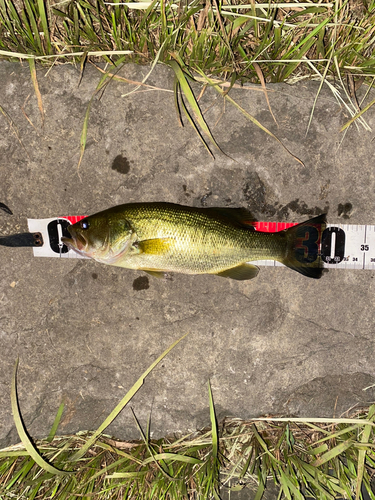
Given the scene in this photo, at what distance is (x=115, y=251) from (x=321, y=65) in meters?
2.49

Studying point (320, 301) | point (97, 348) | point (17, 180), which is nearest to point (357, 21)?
point (320, 301)

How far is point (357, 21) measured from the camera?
9.04 ft

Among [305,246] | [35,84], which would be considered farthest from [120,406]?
[35,84]

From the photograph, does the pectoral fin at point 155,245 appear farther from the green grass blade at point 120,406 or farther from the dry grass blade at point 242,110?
the dry grass blade at point 242,110

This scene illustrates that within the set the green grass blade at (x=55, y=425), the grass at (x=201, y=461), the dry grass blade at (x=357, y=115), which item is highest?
the dry grass blade at (x=357, y=115)

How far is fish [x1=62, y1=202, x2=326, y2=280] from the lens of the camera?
258 centimetres

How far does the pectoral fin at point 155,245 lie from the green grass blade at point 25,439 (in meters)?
1.88

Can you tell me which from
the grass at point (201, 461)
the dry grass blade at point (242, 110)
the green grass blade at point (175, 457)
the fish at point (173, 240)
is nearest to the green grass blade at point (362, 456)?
the grass at point (201, 461)

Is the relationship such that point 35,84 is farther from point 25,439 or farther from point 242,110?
point 25,439

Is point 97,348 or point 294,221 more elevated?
point 294,221

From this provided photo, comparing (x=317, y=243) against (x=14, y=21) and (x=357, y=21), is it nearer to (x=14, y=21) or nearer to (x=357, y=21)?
(x=357, y=21)

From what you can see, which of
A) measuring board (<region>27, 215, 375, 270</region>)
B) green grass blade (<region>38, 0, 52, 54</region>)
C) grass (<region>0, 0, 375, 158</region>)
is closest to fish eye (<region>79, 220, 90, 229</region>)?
measuring board (<region>27, 215, 375, 270</region>)

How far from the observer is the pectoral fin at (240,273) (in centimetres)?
279

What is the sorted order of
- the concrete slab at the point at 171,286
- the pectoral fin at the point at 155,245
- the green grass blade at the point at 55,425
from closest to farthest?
the pectoral fin at the point at 155,245 → the concrete slab at the point at 171,286 → the green grass blade at the point at 55,425
